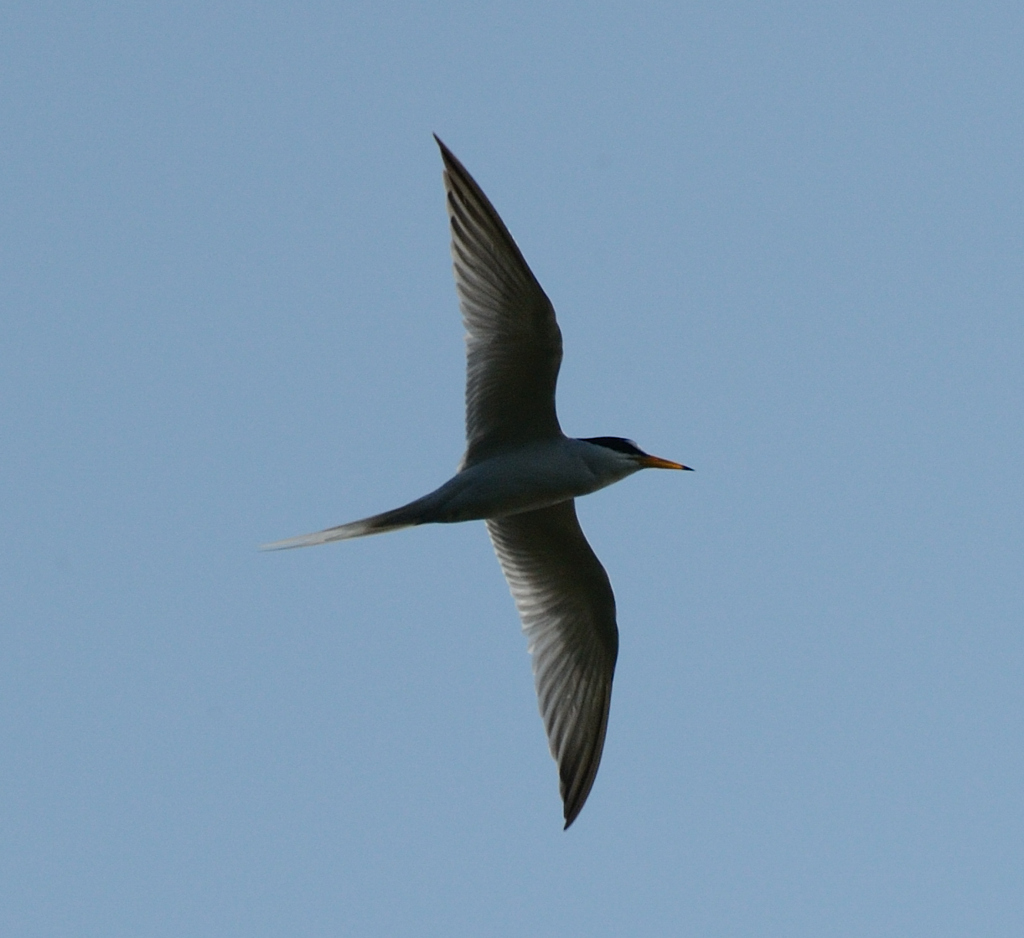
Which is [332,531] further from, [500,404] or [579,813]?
[579,813]

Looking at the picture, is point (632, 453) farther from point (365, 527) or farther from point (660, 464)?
point (365, 527)

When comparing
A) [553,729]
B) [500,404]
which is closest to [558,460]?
[500,404]

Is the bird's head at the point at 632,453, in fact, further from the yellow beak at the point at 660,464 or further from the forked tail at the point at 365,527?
the forked tail at the point at 365,527

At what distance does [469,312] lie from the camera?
925cm

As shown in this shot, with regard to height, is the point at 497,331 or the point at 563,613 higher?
the point at 497,331

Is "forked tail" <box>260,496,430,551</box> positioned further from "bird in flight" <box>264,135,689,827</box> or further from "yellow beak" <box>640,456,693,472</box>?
"yellow beak" <box>640,456,693,472</box>

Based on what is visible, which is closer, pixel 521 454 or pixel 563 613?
pixel 521 454

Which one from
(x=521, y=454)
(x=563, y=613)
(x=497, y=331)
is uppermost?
(x=497, y=331)

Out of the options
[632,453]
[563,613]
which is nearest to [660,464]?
[632,453]

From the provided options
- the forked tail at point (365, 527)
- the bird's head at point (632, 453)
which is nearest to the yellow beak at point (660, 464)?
the bird's head at point (632, 453)

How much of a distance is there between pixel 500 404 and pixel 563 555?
4.96 ft

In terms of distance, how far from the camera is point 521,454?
9.34m

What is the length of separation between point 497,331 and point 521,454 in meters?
0.76

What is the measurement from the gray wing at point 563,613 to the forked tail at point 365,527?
4.41 ft
